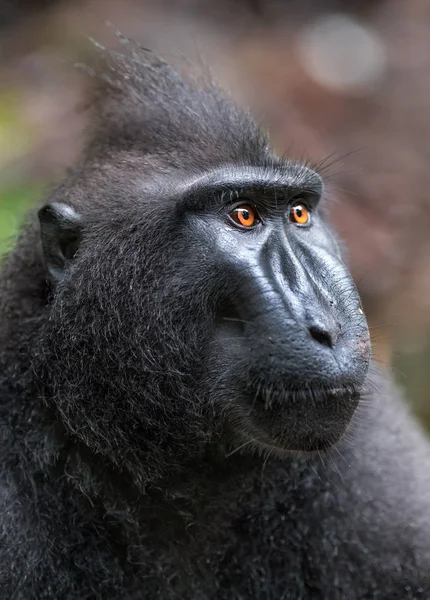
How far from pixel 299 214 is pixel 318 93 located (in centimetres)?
722

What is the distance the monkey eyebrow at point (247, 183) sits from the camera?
128 inches

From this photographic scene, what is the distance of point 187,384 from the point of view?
3229 millimetres

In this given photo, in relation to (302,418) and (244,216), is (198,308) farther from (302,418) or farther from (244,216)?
(302,418)

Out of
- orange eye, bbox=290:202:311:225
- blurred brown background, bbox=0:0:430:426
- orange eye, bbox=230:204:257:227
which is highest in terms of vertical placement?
orange eye, bbox=290:202:311:225

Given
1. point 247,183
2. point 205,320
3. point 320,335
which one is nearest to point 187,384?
point 205,320

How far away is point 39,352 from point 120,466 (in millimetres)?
523

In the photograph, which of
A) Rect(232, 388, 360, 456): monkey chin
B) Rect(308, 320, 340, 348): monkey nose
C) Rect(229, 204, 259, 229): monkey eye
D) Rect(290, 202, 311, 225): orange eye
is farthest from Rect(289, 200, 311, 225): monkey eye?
Rect(232, 388, 360, 456): monkey chin

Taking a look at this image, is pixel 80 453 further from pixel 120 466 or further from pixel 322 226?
pixel 322 226

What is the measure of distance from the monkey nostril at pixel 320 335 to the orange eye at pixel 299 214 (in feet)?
2.09

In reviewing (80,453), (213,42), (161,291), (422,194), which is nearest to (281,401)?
(161,291)

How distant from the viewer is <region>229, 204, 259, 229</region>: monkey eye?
329 centimetres

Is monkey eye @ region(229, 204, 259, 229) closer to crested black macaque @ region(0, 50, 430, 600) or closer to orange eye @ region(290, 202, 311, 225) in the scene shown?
crested black macaque @ region(0, 50, 430, 600)

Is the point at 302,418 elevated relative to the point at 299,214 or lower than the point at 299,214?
lower

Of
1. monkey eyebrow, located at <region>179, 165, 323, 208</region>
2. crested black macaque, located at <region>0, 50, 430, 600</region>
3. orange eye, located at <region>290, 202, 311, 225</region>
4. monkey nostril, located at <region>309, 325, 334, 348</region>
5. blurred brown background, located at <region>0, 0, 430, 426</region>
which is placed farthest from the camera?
blurred brown background, located at <region>0, 0, 430, 426</region>
